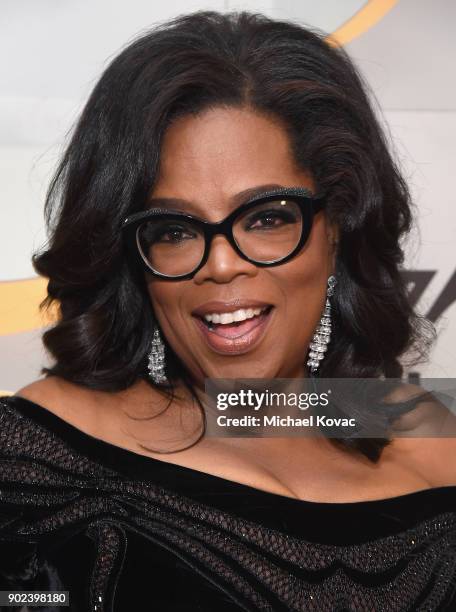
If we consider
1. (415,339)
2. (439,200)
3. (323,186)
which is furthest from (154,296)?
(439,200)

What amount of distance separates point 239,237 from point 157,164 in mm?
210

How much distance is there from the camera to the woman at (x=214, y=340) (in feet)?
5.46

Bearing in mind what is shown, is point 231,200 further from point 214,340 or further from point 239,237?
point 214,340

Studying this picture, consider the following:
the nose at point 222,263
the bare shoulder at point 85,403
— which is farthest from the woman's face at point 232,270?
the bare shoulder at point 85,403

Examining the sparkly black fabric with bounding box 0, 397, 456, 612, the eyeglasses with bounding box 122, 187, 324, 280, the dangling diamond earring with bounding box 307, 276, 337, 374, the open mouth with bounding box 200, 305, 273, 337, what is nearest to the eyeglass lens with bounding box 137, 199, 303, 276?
the eyeglasses with bounding box 122, 187, 324, 280

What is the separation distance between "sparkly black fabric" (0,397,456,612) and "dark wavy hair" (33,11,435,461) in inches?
8.9

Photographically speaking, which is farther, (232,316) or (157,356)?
(157,356)

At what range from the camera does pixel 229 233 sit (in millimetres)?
1718

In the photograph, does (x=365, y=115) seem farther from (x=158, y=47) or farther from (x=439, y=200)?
(x=439, y=200)

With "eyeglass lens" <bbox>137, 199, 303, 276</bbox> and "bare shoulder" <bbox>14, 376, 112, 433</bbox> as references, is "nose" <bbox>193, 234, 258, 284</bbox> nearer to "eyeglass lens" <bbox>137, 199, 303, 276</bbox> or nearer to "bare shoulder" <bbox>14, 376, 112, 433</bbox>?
"eyeglass lens" <bbox>137, 199, 303, 276</bbox>

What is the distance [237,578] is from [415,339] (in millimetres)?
847

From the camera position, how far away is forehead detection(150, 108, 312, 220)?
1.72 meters

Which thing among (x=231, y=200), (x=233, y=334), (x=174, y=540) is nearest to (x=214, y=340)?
(x=233, y=334)

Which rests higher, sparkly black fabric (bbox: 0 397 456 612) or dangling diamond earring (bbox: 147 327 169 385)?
dangling diamond earring (bbox: 147 327 169 385)
